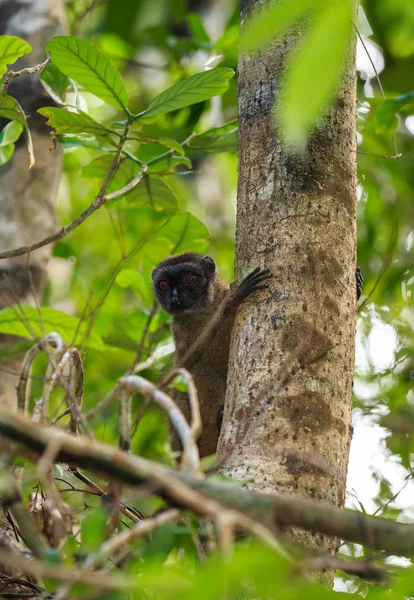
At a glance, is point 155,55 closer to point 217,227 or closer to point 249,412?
point 217,227

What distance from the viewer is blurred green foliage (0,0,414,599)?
54.7 inches

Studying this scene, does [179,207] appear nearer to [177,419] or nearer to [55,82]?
[55,82]

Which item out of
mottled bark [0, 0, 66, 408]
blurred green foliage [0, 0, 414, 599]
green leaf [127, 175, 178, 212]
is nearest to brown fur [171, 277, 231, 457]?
blurred green foliage [0, 0, 414, 599]

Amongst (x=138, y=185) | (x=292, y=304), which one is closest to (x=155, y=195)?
(x=138, y=185)

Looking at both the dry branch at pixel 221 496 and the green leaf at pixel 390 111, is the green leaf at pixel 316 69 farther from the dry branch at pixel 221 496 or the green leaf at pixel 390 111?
the green leaf at pixel 390 111

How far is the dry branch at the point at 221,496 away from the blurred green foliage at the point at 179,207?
0.12 meters

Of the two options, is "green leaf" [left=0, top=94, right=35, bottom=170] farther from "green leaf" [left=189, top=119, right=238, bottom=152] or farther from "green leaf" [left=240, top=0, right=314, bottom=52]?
"green leaf" [left=240, top=0, right=314, bottom=52]

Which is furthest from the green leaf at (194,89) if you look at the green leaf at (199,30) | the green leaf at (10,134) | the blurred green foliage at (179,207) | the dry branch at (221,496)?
the green leaf at (199,30)

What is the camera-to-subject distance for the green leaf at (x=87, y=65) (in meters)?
3.92

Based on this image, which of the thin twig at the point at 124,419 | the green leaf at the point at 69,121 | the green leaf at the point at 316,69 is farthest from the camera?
the green leaf at the point at 69,121

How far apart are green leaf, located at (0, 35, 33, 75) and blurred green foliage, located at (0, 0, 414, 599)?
1.00ft

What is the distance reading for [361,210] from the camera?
8.92m

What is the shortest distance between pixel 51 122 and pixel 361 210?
5.36 meters

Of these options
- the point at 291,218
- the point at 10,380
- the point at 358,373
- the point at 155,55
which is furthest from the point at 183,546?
the point at 155,55
